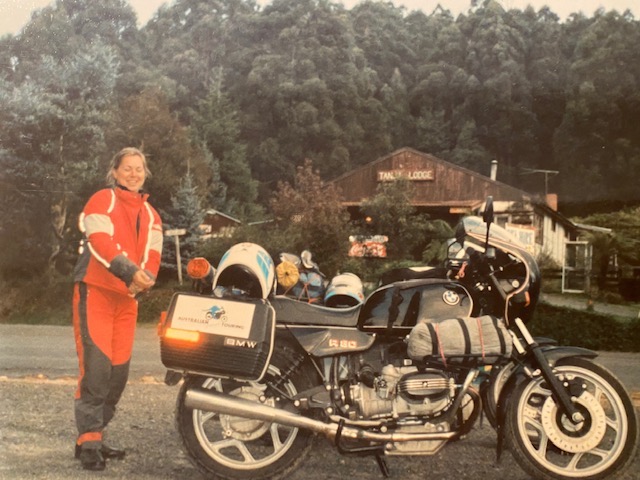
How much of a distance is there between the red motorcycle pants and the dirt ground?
20 cm

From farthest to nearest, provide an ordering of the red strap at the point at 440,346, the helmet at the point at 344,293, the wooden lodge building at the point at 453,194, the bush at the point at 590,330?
the bush at the point at 590,330
the wooden lodge building at the point at 453,194
the helmet at the point at 344,293
the red strap at the point at 440,346

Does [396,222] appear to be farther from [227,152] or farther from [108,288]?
[108,288]

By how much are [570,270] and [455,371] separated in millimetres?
3768

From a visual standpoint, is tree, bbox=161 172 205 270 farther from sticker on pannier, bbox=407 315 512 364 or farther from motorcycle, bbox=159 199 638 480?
sticker on pannier, bbox=407 315 512 364

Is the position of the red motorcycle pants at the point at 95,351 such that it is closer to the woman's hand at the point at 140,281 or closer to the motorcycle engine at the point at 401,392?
the woman's hand at the point at 140,281

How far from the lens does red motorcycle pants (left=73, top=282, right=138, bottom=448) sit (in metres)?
3.50

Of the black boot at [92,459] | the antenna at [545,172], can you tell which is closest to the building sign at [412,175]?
the antenna at [545,172]

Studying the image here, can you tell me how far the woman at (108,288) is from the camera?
3.48 m

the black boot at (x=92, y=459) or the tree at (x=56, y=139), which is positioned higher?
the tree at (x=56, y=139)

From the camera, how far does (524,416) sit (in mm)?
3201

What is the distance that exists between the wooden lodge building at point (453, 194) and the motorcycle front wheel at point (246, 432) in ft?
9.45

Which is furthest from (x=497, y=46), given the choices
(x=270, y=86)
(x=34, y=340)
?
(x=34, y=340)

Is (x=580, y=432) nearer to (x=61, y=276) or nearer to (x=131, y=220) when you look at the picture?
(x=131, y=220)

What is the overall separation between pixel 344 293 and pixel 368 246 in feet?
4.15
